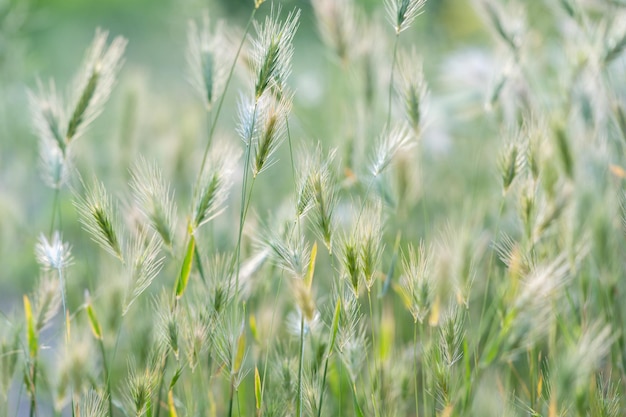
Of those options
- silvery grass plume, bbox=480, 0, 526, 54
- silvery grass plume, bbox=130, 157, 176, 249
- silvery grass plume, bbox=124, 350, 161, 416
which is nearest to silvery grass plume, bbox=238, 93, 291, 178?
silvery grass plume, bbox=130, 157, 176, 249

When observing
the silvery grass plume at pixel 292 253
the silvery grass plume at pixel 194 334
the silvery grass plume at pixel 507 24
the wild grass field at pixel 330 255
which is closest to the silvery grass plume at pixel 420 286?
the wild grass field at pixel 330 255

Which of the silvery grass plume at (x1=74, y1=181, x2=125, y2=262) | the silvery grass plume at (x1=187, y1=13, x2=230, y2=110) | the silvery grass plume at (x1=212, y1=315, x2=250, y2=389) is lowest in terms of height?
the silvery grass plume at (x1=212, y1=315, x2=250, y2=389)

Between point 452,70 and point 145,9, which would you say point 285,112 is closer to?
point 452,70

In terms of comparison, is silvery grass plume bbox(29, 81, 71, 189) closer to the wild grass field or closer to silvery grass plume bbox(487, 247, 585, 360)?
the wild grass field

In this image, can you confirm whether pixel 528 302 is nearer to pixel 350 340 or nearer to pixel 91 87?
pixel 350 340

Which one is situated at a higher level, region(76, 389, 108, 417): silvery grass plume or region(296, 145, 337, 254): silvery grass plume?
region(296, 145, 337, 254): silvery grass plume

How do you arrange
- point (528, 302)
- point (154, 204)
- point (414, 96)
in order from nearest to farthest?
point (528, 302)
point (154, 204)
point (414, 96)

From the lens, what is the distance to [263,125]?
0.76 meters

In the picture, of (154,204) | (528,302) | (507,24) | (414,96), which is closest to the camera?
(528,302)

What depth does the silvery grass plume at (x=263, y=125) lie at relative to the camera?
0.75 metres

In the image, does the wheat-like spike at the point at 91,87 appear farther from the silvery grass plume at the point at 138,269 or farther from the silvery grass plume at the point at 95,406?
the silvery grass plume at the point at 95,406

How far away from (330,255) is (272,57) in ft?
0.69

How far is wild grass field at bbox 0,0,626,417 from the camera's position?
0.76 metres

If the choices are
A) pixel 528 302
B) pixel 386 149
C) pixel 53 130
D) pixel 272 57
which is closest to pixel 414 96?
pixel 386 149
